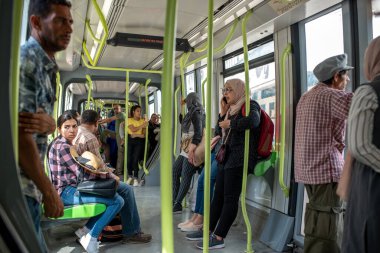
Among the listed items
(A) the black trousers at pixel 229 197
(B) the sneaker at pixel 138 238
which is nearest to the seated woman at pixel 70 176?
(B) the sneaker at pixel 138 238

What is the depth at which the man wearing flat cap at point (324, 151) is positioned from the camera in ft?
6.57

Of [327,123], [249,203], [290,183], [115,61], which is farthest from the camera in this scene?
[115,61]

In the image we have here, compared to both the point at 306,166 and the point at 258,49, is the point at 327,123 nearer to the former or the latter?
the point at 306,166

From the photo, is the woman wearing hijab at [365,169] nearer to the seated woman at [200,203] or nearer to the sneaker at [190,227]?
the seated woman at [200,203]

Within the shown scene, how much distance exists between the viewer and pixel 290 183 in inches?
115

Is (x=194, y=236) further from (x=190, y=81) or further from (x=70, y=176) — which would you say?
(x=190, y=81)

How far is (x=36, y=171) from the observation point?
841mm

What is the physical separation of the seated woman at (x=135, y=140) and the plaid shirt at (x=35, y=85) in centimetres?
489

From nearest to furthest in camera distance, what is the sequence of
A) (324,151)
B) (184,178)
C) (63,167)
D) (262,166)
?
(324,151), (63,167), (262,166), (184,178)

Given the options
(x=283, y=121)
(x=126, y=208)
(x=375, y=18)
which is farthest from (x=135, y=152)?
(x=375, y=18)

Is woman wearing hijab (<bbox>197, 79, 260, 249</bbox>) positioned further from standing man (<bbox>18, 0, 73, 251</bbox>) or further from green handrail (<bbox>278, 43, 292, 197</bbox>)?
standing man (<bbox>18, 0, 73, 251</bbox>)

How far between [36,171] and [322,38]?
2540 mm

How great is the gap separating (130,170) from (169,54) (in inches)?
213

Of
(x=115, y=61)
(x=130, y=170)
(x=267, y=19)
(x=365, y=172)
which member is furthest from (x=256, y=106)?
(x=130, y=170)
